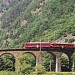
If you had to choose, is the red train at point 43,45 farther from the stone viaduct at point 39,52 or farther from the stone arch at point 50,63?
the stone arch at point 50,63

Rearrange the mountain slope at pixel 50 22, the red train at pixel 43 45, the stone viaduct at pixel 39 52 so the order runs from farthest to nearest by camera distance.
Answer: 1. the mountain slope at pixel 50 22
2. the stone viaduct at pixel 39 52
3. the red train at pixel 43 45

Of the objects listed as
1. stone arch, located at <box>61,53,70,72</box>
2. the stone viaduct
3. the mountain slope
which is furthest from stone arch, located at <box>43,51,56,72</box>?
the mountain slope

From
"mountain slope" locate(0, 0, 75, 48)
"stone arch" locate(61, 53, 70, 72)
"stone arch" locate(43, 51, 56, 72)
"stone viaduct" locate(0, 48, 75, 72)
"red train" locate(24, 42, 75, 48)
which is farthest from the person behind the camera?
"mountain slope" locate(0, 0, 75, 48)

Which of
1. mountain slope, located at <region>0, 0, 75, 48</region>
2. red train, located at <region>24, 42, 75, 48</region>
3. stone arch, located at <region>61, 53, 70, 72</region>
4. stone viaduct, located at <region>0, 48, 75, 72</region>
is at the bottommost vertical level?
stone arch, located at <region>61, 53, 70, 72</region>

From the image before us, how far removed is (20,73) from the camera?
3174 inches

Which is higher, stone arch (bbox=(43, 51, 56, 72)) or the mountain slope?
the mountain slope

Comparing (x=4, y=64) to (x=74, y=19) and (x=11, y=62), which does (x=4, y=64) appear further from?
(x=74, y=19)

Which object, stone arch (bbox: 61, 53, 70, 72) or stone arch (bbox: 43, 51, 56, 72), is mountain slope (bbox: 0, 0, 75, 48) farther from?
stone arch (bbox: 61, 53, 70, 72)

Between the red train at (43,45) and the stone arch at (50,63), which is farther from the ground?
the red train at (43,45)

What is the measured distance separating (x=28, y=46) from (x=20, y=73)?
10103mm

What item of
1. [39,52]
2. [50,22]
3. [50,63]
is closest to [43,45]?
[39,52]

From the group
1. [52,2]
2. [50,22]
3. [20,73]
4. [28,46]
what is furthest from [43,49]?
[52,2]

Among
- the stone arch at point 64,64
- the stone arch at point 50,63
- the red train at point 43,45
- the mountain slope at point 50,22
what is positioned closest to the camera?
the red train at point 43,45

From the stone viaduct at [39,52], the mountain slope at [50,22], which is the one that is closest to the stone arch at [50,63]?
the stone viaduct at [39,52]
